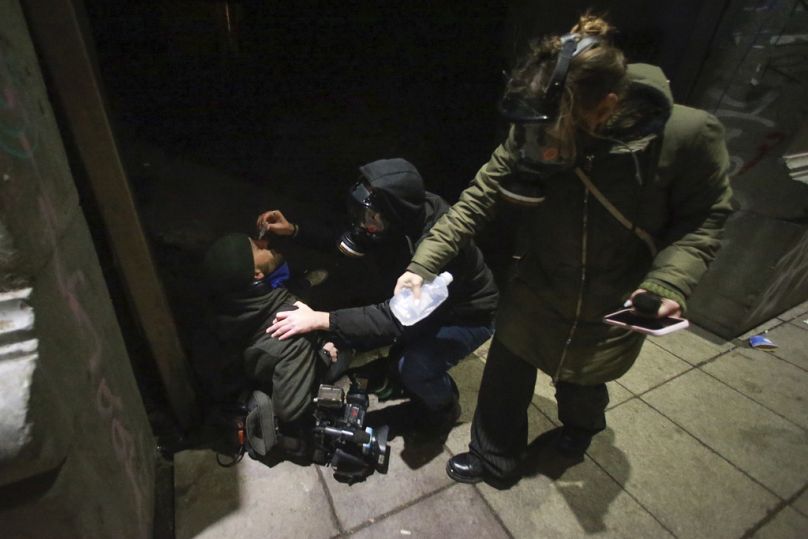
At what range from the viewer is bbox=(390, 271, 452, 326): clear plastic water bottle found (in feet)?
6.44

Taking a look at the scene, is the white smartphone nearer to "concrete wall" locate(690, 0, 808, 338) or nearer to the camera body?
the camera body

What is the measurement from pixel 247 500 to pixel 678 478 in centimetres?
260

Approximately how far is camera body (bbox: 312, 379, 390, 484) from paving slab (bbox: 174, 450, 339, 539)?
6.3 inches

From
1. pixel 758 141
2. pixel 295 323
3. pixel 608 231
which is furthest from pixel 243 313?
pixel 758 141

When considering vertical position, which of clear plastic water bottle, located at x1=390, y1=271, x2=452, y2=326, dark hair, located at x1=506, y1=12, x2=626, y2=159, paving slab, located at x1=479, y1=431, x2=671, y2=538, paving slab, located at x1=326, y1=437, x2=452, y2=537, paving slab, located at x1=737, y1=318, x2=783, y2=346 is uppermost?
dark hair, located at x1=506, y1=12, x2=626, y2=159

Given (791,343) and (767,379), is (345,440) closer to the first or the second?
(767,379)

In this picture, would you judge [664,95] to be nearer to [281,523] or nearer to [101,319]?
[101,319]

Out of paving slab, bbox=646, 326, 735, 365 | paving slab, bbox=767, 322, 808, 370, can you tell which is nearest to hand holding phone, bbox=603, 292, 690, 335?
paving slab, bbox=646, 326, 735, 365

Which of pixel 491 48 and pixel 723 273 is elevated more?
pixel 491 48

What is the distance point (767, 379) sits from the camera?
340 cm

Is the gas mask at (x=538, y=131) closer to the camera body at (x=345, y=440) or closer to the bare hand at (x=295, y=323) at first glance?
the bare hand at (x=295, y=323)

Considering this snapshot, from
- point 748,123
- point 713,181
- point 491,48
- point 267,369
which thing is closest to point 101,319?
point 267,369

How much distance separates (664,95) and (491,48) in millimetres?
2904

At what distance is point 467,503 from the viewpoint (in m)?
2.30
